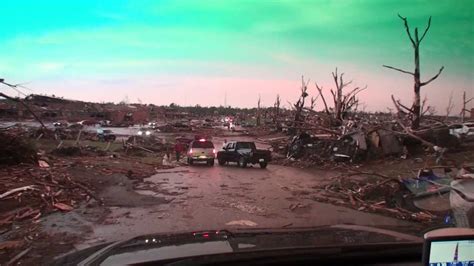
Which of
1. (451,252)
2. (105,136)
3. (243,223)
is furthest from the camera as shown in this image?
(105,136)

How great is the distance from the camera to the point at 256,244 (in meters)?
3.28

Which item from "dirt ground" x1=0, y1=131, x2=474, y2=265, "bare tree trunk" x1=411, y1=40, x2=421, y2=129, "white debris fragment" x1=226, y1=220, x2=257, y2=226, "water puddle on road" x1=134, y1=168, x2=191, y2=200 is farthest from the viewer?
"bare tree trunk" x1=411, y1=40, x2=421, y2=129

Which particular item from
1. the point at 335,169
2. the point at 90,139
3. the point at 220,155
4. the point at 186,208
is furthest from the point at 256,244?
the point at 90,139

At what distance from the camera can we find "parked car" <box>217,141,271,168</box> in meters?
35.4

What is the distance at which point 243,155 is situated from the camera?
3634 centimetres

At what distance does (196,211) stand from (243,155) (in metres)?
21.2

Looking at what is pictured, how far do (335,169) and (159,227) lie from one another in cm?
2008

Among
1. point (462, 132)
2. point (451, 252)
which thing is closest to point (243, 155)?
point (462, 132)

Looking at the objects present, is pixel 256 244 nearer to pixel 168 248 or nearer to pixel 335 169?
pixel 168 248

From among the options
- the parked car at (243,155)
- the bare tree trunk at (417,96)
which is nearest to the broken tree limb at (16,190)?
the parked car at (243,155)

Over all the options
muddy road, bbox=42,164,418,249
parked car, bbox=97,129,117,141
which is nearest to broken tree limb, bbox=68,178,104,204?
muddy road, bbox=42,164,418,249

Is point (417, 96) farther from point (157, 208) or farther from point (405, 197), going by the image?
point (157, 208)

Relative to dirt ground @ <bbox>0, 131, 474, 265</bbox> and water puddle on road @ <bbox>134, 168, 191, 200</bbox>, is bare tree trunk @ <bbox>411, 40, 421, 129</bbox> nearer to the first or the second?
dirt ground @ <bbox>0, 131, 474, 265</bbox>

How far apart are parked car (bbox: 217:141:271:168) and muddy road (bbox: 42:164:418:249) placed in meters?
11.3
